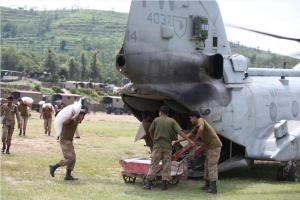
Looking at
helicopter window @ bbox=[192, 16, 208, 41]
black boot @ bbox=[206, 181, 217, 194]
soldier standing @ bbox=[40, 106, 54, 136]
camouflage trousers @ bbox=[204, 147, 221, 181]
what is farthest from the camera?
soldier standing @ bbox=[40, 106, 54, 136]

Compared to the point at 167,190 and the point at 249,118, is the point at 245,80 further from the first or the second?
the point at 167,190

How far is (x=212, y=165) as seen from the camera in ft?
37.4

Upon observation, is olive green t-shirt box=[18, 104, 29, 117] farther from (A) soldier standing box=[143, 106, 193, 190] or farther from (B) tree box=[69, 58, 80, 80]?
(B) tree box=[69, 58, 80, 80]

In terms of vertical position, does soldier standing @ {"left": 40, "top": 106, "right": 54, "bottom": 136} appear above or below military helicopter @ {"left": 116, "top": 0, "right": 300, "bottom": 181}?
below

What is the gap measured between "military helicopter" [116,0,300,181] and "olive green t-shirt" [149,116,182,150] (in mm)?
1305

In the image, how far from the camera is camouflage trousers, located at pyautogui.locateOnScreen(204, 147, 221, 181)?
445 inches

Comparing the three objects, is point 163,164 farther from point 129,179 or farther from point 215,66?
point 215,66

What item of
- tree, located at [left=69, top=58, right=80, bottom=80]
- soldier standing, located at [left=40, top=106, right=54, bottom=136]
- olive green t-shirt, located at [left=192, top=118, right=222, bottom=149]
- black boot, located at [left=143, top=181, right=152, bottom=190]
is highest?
olive green t-shirt, located at [left=192, top=118, right=222, bottom=149]

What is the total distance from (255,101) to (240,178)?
2.18 metres

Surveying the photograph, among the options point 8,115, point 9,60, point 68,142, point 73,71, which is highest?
point 68,142

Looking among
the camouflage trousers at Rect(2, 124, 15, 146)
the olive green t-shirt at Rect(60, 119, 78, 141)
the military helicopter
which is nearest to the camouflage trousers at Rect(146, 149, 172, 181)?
the military helicopter

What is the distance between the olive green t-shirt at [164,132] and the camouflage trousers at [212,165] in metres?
0.94

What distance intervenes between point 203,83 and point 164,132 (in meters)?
2.55

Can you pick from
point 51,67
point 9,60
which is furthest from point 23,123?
point 9,60
